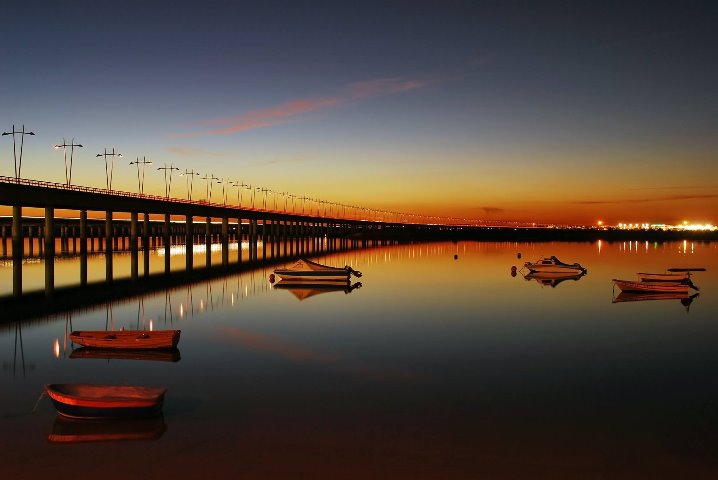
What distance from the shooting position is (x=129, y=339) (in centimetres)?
2930

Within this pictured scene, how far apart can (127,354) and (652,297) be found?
46990 mm

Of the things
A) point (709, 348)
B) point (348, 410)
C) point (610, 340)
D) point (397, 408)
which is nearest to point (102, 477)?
point (348, 410)

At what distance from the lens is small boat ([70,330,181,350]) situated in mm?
29328

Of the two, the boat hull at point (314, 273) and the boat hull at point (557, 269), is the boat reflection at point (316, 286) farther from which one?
the boat hull at point (557, 269)

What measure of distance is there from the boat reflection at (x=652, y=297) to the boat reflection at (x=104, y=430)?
4552 centimetres

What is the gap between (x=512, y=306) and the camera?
5056 centimetres

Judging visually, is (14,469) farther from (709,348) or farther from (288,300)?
(288,300)

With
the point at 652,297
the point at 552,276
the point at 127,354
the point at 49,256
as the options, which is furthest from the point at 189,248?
the point at 127,354

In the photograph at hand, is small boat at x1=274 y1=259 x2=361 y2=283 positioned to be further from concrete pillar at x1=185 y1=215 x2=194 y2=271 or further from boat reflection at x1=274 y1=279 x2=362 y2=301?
concrete pillar at x1=185 y1=215 x2=194 y2=271

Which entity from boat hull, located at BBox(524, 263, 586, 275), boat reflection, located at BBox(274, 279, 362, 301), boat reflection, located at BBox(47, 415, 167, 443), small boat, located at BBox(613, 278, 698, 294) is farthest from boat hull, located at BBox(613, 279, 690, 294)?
boat reflection, located at BBox(47, 415, 167, 443)

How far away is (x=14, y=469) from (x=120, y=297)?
39.6 meters

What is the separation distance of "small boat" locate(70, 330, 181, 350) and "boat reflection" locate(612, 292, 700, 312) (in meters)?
39.6

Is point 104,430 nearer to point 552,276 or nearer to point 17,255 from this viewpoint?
point 552,276

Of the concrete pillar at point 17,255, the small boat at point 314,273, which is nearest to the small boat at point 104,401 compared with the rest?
the concrete pillar at point 17,255
